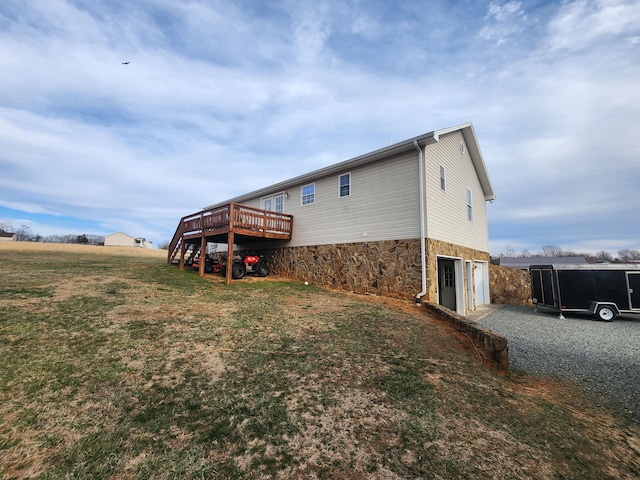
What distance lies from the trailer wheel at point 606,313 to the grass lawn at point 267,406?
372 inches

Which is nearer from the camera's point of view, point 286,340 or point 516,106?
point 286,340

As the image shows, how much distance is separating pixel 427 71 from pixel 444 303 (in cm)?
1136

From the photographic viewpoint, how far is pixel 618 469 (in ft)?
9.38

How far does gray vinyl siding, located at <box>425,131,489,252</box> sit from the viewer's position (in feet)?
34.1

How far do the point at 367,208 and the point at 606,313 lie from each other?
1115 cm

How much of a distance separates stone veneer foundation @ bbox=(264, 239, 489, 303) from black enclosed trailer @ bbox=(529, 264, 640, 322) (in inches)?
146

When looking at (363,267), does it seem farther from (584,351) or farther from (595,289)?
(595,289)

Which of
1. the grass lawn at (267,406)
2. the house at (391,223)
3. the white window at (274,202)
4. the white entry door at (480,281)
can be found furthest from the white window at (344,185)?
the white entry door at (480,281)

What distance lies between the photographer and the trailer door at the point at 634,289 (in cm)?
1088

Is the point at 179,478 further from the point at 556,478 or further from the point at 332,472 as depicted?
the point at 556,478

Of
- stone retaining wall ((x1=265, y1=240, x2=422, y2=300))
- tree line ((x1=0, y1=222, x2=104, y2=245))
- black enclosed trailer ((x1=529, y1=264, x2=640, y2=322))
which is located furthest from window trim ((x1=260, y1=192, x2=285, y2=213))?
tree line ((x1=0, y1=222, x2=104, y2=245))

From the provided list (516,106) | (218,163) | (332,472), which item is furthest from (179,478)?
(218,163)

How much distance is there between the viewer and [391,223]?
34.7ft

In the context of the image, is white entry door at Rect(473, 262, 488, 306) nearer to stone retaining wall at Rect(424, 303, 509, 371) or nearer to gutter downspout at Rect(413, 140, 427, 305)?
gutter downspout at Rect(413, 140, 427, 305)
